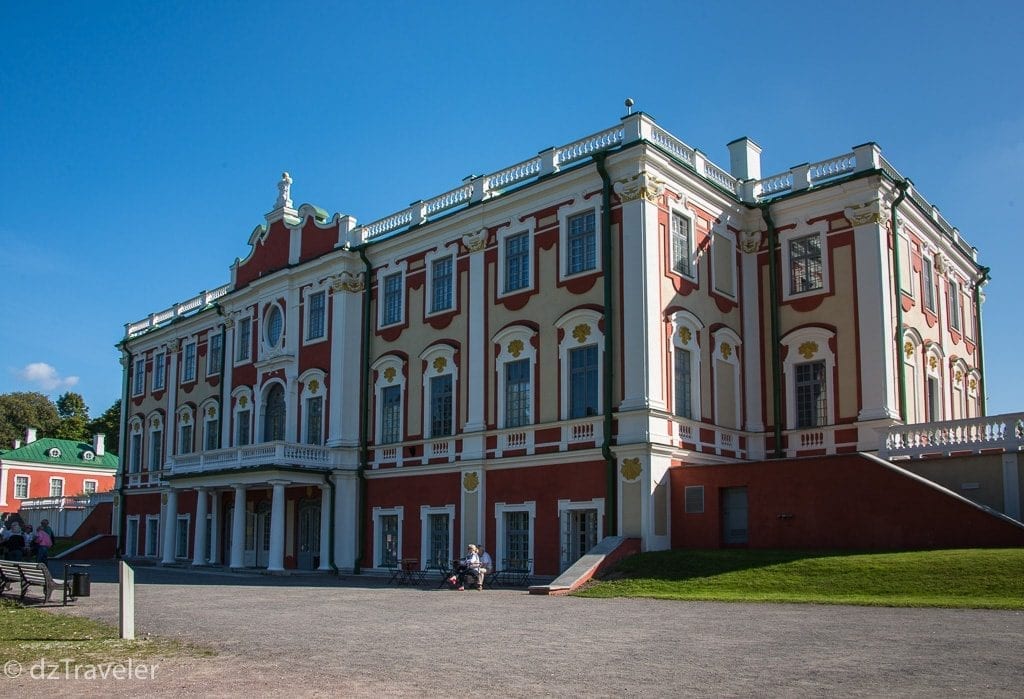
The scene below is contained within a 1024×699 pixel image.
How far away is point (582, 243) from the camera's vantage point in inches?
1123

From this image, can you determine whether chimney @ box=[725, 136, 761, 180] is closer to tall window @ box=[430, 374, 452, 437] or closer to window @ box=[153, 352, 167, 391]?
tall window @ box=[430, 374, 452, 437]

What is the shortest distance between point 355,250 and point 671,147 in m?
12.1

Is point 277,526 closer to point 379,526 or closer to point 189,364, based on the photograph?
point 379,526

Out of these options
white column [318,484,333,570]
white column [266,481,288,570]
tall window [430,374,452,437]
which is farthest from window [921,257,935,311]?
white column [266,481,288,570]

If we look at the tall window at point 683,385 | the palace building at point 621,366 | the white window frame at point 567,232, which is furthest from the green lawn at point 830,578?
the white window frame at point 567,232

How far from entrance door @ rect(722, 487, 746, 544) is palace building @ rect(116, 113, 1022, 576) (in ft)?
0.22

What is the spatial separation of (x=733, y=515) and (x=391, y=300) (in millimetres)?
14565

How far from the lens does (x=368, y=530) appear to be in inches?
1314

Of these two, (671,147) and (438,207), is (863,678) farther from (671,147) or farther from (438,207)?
(438,207)

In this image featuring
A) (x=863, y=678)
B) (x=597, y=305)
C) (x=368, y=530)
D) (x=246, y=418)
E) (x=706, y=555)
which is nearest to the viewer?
(x=863, y=678)

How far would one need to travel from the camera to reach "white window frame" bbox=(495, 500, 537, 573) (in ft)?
91.6

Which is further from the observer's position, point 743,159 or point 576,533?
point 743,159

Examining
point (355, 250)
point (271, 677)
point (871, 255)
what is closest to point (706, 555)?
point (871, 255)

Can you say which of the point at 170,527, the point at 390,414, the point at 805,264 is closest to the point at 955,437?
the point at 805,264
